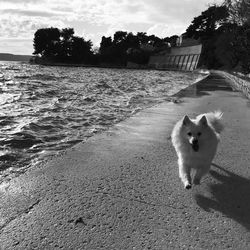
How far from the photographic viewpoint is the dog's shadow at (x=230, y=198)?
463 centimetres

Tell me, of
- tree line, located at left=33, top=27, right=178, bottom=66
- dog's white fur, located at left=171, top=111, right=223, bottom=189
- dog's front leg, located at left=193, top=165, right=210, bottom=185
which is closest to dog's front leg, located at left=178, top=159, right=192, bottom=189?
dog's white fur, located at left=171, top=111, right=223, bottom=189

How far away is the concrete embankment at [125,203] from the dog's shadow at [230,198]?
0.01 meters

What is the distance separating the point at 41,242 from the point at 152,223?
1.32 metres

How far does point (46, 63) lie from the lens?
402 ft

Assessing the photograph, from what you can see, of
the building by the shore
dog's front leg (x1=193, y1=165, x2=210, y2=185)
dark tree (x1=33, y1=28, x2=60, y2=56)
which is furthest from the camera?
dark tree (x1=33, y1=28, x2=60, y2=56)

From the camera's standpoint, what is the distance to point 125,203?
4.88 metres

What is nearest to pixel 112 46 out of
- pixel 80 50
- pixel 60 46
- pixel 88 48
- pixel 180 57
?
pixel 88 48

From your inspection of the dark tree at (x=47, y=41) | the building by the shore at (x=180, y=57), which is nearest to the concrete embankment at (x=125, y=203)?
the building by the shore at (x=180, y=57)

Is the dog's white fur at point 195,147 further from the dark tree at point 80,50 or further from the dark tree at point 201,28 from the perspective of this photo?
the dark tree at point 80,50

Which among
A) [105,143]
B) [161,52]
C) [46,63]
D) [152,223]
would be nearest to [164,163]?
[105,143]

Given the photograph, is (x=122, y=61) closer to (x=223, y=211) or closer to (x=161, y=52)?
(x=161, y=52)

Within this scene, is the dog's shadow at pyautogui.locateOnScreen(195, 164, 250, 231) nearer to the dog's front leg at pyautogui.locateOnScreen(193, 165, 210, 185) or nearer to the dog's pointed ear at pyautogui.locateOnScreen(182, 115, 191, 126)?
the dog's front leg at pyautogui.locateOnScreen(193, 165, 210, 185)

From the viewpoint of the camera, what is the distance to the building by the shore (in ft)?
348

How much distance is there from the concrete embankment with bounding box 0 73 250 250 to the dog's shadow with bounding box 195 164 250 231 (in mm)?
12
